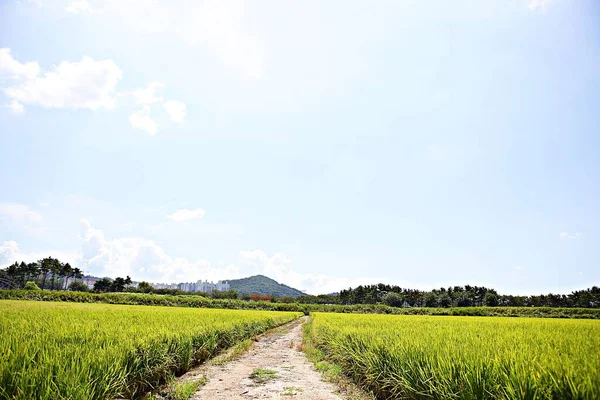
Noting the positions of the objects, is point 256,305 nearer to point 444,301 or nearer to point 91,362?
point 444,301

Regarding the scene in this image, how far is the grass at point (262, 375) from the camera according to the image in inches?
325

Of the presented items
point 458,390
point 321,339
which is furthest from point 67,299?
point 458,390

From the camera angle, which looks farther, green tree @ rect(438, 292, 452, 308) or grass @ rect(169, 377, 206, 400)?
green tree @ rect(438, 292, 452, 308)

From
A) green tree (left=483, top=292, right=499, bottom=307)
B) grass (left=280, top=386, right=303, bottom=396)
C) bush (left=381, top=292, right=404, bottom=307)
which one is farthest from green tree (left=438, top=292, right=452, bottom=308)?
grass (left=280, top=386, right=303, bottom=396)

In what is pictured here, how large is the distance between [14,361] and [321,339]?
38.0ft

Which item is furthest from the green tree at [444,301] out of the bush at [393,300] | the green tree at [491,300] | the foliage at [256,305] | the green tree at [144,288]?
the green tree at [144,288]

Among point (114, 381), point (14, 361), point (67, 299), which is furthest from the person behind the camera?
point (67, 299)

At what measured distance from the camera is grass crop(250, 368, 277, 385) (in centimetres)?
826

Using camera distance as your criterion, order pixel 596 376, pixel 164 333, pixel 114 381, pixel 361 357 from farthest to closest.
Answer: pixel 164 333
pixel 361 357
pixel 114 381
pixel 596 376

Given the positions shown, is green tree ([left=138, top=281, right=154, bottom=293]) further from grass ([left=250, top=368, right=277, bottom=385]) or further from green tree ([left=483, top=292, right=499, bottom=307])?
grass ([left=250, top=368, right=277, bottom=385])

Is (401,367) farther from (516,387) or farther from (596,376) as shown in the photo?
(596,376)

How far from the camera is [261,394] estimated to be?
22.9 ft

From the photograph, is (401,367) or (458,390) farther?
(401,367)

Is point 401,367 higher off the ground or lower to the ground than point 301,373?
higher
